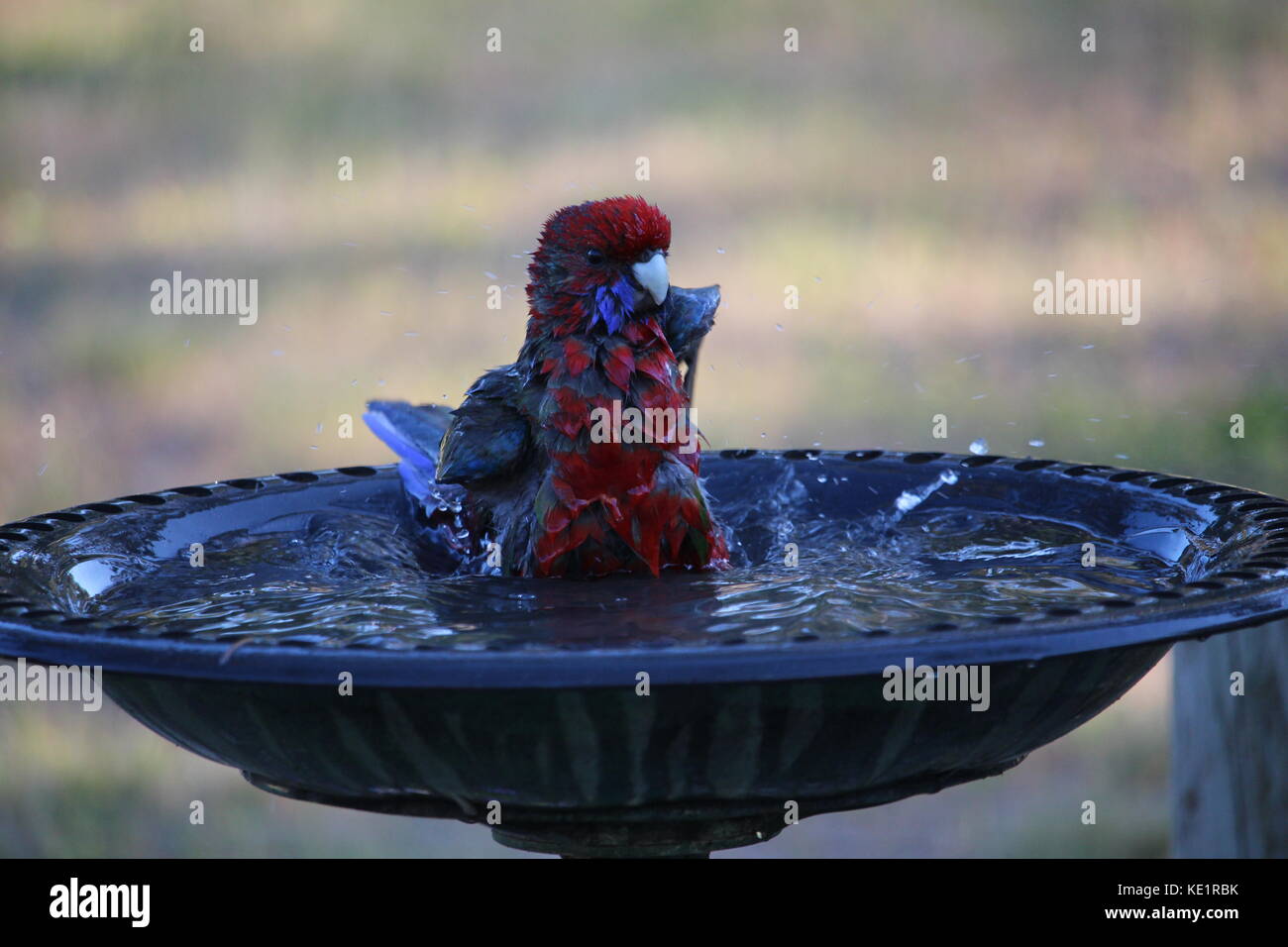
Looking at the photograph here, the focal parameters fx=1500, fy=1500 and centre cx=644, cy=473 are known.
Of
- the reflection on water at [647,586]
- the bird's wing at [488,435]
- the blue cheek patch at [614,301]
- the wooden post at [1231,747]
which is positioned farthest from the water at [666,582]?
the wooden post at [1231,747]

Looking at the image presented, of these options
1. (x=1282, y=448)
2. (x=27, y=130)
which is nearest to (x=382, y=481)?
(x=1282, y=448)

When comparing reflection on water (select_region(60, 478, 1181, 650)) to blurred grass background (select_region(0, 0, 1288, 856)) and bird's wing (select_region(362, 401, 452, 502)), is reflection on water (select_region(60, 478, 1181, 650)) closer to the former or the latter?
bird's wing (select_region(362, 401, 452, 502))

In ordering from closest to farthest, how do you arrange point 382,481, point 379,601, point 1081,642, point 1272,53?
point 1081,642 → point 379,601 → point 382,481 → point 1272,53

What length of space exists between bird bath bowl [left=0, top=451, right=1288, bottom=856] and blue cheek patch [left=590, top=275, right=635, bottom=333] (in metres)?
0.37

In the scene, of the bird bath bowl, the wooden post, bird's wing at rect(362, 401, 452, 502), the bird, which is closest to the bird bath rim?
the bird bath bowl

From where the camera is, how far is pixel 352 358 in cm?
578

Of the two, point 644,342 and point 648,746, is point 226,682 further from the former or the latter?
point 644,342

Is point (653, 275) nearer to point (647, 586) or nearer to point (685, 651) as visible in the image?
point (647, 586)

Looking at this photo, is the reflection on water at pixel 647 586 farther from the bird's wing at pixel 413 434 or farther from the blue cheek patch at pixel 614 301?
the blue cheek patch at pixel 614 301

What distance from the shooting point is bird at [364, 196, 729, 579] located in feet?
6.82

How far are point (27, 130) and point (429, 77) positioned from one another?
1722 mm

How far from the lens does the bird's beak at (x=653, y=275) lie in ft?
6.76

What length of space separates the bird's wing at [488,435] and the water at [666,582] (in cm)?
17

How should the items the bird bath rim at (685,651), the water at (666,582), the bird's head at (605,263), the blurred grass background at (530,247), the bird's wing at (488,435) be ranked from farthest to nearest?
the blurred grass background at (530,247) < the bird's wing at (488,435) < the bird's head at (605,263) < the water at (666,582) < the bird bath rim at (685,651)
